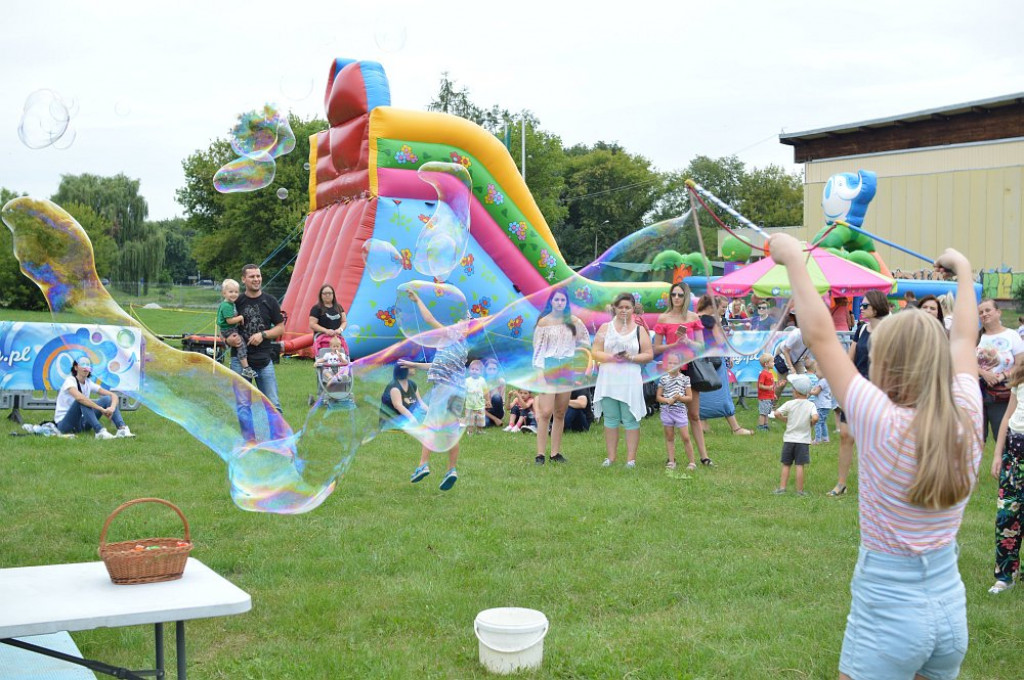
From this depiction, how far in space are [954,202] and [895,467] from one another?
38.5m

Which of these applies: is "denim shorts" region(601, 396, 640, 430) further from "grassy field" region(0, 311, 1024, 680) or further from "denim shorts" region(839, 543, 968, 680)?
"denim shorts" region(839, 543, 968, 680)

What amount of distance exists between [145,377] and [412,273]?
1029 centimetres

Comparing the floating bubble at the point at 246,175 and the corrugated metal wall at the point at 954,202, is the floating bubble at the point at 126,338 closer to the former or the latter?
the floating bubble at the point at 246,175

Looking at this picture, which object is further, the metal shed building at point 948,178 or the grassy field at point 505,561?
the metal shed building at point 948,178

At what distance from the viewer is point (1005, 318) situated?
29344 mm

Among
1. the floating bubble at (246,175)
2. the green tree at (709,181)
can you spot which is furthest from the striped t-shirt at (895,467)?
the green tree at (709,181)

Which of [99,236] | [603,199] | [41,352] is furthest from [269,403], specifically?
[603,199]

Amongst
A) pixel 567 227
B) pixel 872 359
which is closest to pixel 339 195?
pixel 872 359

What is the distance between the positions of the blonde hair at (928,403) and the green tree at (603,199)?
56.2 metres

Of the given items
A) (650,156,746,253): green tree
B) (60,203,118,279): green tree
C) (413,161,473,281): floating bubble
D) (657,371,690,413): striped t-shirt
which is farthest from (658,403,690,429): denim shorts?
(650,156,746,253): green tree

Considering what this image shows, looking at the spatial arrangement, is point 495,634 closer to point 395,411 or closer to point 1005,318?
point 395,411

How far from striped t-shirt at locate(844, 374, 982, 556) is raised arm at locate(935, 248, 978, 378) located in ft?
0.57

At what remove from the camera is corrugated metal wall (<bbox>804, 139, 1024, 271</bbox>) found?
116 feet

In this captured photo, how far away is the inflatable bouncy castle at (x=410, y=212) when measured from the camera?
14.9 meters
